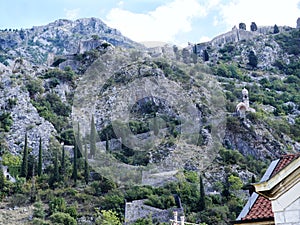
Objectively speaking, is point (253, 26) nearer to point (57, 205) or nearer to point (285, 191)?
point (57, 205)

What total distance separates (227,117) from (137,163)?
15.0 m

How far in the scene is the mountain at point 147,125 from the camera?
48.3m

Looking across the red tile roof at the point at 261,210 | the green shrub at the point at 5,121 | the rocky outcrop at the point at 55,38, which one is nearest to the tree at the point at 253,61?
the green shrub at the point at 5,121

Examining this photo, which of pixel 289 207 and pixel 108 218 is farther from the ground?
pixel 289 207

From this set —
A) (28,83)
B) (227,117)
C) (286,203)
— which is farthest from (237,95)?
(286,203)

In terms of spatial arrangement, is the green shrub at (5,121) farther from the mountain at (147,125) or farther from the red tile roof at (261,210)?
the red tile roof at (261,210)

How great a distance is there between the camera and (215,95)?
73125 millimetres

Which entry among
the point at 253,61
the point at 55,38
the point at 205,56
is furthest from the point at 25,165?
the point at 55,38

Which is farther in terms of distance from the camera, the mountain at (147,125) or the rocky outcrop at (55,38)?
the rocky outcrop at (55,38)

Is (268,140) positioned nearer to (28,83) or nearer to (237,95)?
(237,95)

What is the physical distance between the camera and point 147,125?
64.2 meters

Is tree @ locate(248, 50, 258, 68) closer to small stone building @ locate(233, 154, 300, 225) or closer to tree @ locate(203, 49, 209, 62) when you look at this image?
tree @ locate(203, 49, 209, 62)

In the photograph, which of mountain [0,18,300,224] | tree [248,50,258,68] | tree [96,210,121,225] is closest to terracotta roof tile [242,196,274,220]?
tree [96,210,121,225]

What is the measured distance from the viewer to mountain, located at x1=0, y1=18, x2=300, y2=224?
4834 cm
